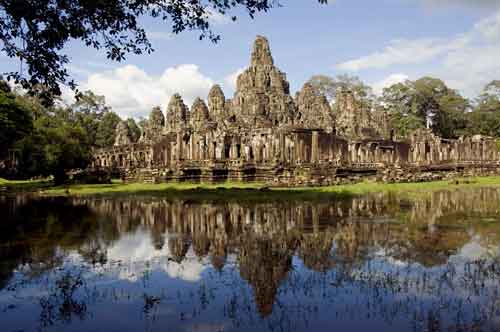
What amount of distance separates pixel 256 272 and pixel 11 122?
104 feet

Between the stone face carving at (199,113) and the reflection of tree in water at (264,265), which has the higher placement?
the stone face carving at (199,113)

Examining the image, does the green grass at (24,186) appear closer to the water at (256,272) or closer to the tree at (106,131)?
the water at (256,272)

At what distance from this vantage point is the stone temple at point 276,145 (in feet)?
117

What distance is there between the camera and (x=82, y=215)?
18578 millimetres

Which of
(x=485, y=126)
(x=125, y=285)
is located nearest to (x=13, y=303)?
(x=125, y=285)

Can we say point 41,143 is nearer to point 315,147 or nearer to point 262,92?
point 315,147

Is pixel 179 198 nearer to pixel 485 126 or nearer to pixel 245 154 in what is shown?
pixel 245 154

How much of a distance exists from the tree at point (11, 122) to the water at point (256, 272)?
20190 millimetres

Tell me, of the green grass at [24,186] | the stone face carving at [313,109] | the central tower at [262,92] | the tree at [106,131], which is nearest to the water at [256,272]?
the green grass at [24,186]

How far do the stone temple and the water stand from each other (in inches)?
691

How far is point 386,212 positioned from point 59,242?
11.1 metres

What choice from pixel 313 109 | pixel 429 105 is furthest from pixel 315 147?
pixel 429 105

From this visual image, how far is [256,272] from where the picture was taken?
29.3 ft

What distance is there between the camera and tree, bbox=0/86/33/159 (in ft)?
113
